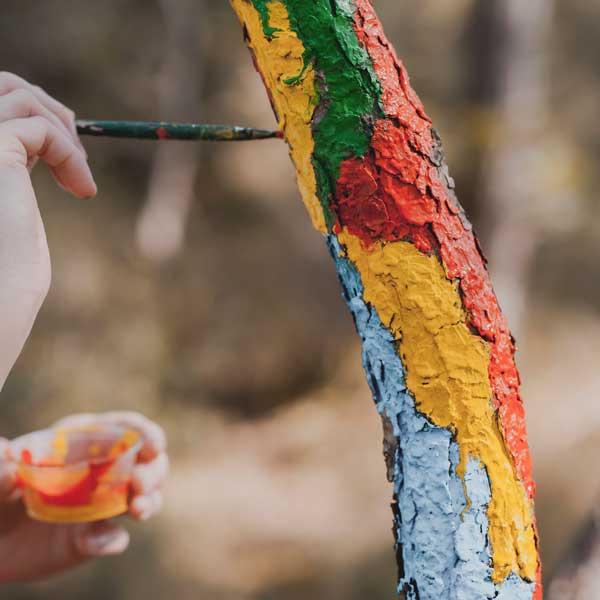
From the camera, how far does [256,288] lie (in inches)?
140

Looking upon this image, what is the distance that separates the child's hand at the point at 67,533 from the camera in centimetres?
93

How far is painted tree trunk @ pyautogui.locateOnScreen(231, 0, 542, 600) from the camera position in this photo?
0.50 meters

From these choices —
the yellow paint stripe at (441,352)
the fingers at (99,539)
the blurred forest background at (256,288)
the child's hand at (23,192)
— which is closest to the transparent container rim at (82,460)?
the fingers at (99,539)

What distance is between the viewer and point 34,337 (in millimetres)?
3193

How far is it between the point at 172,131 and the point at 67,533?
636 millimetres

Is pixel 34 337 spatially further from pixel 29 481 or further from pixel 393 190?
pixel 393 190

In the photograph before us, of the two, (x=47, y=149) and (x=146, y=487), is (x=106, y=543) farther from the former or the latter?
(x=47, y=149)

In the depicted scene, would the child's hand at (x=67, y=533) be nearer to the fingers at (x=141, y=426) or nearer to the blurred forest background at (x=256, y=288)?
the fingers at (x=141, y=426)

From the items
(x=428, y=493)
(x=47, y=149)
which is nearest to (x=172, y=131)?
(x=47, y=149)

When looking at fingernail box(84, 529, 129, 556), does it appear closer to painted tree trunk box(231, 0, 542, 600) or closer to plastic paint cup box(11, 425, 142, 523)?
plastic paint cup box(11, 425, 142, 523)

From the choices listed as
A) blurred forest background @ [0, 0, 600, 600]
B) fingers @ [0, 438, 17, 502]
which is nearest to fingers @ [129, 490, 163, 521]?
fingers @ [0, 438, 17, 502]

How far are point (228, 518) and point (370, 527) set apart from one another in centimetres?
56

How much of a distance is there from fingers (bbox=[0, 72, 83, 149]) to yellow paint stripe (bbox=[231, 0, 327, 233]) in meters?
0.17

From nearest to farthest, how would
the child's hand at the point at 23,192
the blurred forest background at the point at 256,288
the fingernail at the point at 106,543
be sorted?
the child's hand at the point at 23,192, the fingernail at the point at 106,543, the blurred forest background at the point at 256,288
